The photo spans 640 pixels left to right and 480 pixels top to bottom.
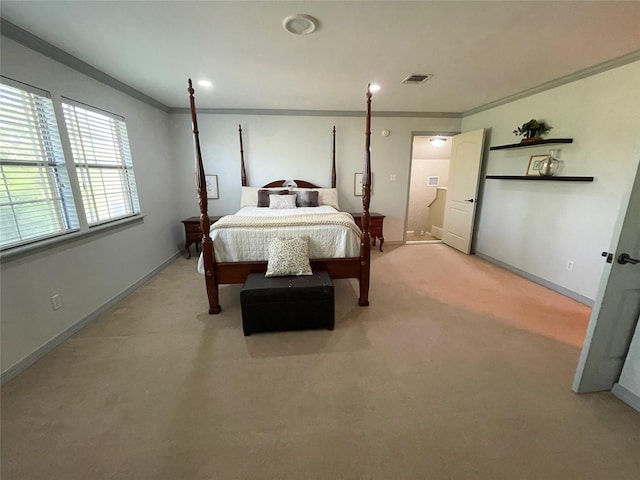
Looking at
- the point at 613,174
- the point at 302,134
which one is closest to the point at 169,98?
the point at 302,134

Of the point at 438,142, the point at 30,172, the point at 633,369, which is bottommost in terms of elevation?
the point at 633,369

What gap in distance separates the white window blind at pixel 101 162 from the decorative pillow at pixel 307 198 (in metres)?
2.19

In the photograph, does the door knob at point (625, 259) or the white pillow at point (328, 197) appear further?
the white pillow at point (328, 197)

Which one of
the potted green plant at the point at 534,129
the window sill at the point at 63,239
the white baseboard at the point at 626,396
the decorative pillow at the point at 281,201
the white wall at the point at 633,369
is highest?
the potted green plant at the point at 534,129

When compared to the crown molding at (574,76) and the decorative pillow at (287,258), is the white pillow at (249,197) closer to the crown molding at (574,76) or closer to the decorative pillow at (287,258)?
the decorative pillow at (287,258)

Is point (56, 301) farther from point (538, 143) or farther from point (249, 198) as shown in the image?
point (538, 143)

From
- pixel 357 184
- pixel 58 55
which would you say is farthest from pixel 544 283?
pixel 58 55

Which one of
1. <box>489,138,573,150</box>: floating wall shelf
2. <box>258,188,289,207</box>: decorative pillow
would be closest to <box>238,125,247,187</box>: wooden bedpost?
<box>258,188,289,207</box>: decorative pillow

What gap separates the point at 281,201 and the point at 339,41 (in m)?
2.36

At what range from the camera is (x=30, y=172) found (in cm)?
199

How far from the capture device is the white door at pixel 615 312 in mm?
1368

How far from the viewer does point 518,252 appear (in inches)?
141

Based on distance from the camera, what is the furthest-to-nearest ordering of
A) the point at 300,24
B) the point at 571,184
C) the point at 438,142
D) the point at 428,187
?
the point at 428,187, the point at 438,142, the point at 571,184, the point at 300,24

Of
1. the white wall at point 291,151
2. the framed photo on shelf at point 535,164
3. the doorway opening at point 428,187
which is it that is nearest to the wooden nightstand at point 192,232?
the white wall at point 291,151
